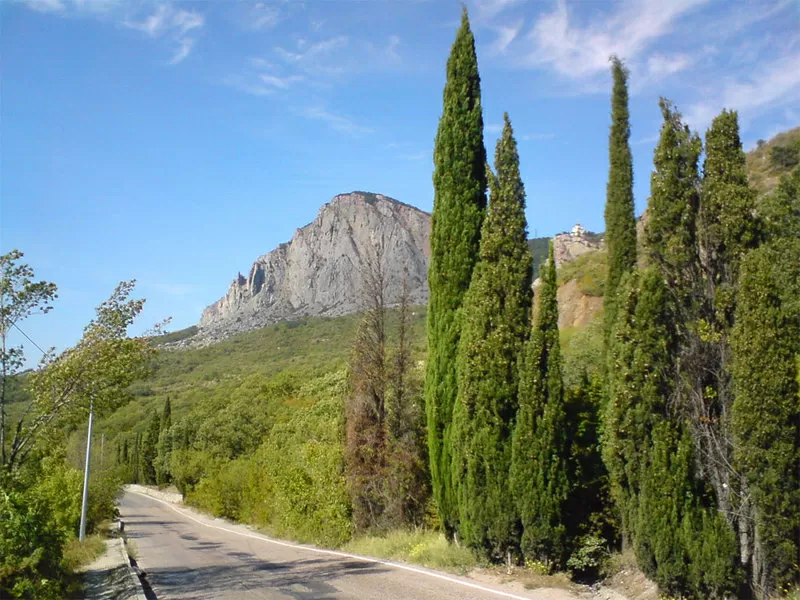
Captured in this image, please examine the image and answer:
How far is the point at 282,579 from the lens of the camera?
47.5 feet

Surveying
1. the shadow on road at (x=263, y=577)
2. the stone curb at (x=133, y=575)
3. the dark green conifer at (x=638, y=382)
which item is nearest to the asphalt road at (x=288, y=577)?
the shadow on road at (x=263, y=577)

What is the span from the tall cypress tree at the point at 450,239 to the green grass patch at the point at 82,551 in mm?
8491

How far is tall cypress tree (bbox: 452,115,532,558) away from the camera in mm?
13359

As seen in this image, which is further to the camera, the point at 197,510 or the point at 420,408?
the point at 197,510

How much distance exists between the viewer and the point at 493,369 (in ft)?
44.8

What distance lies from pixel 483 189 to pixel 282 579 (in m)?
9.85

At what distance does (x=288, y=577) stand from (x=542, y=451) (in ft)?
20.7

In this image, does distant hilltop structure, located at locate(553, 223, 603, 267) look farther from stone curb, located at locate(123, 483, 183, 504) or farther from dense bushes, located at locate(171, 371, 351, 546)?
stone curb, located at locate(123, 483, 183, 504)

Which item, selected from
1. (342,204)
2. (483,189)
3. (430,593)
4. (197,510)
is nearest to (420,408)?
(483,189)

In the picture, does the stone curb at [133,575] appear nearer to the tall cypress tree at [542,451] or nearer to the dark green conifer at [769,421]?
the tall cypress tree at [542,451]

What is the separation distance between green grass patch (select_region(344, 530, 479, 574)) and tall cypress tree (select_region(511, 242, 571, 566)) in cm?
180

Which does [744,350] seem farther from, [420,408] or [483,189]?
[420,408]

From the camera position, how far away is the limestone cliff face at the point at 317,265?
497 ft

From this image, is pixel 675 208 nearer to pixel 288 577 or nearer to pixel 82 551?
pixel 288 577
